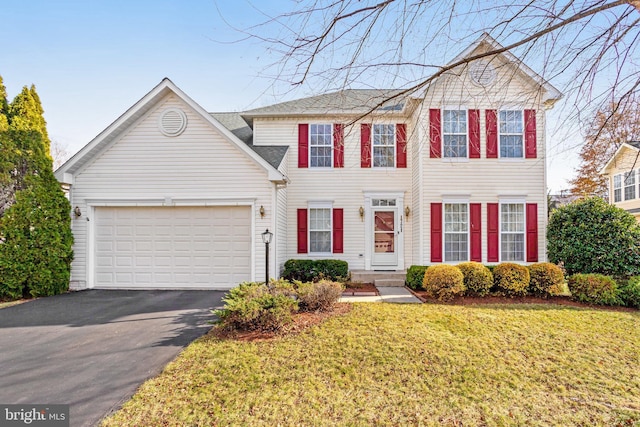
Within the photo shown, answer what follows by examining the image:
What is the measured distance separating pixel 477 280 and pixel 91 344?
8.11 m

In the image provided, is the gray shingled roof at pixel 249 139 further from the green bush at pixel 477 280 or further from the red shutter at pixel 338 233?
the green bush at pixel 477 280

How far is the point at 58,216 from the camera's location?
880 centimetres

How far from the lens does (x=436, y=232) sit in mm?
10422

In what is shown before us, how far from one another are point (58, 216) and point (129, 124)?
10.5 feet

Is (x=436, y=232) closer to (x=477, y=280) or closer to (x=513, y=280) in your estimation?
(x=477, y=280)

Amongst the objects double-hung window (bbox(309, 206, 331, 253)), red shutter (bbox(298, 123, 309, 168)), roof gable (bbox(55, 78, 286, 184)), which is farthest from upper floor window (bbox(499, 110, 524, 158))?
roof gable (bbox(55, 78, 286, 184))

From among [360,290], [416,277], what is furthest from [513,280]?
[360,290]

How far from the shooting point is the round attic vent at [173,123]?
9508 mm

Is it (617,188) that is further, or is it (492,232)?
(617,188)

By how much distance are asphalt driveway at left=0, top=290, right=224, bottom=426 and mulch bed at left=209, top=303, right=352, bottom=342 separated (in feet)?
1.57

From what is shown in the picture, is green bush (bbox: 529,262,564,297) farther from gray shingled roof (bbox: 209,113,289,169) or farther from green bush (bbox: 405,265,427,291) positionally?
gray shingled roof (bbox: 209,113,289,169)

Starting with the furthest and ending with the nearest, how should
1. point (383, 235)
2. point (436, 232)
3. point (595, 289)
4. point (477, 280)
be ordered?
point (383, 235), point (436, 232), point (477, 280), point (595, 289)

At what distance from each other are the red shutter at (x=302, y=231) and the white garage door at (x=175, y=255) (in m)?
2.21

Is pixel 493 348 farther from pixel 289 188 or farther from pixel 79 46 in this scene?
pixel 79 46
